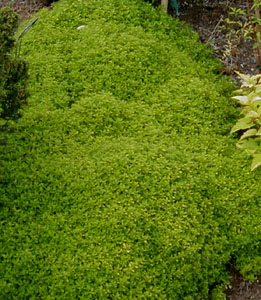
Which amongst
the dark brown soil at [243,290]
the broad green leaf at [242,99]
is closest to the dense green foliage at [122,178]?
the dark brown soil at [243,290]

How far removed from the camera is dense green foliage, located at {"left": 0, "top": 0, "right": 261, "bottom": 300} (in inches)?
147

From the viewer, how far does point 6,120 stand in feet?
14.0

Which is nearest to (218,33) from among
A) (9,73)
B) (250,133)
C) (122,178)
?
(250,133)

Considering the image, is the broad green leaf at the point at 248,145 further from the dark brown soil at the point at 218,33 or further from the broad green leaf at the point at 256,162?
the dark brown soil at the point at 218,33

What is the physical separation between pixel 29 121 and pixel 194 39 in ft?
7.99

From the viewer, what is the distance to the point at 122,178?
4.18m

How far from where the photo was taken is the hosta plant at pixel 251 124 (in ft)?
15.3

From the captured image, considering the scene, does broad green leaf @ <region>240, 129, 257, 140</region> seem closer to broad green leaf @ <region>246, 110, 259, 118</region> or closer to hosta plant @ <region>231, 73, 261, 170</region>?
hosta plant @ <region>231, 73, 261, 170</region>

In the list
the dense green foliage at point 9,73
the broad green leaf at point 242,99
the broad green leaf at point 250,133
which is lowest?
the broad green leaf at point 250,133

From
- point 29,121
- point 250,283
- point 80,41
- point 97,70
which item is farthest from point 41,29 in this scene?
point 250,283

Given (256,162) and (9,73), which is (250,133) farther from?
(9,73)

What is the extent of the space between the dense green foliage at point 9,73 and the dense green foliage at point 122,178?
42 cm

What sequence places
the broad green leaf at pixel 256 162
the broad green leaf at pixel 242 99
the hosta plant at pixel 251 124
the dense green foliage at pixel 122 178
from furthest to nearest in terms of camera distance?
the broad green leaf at pixel 242 99 → the hosta plant at pixel 251 124 → the broad green leaf at pixel 256 162 → the dense green foliage at pixel 122 178

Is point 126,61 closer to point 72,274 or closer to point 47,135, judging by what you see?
point 47,135
